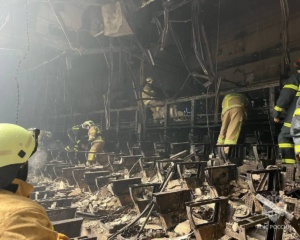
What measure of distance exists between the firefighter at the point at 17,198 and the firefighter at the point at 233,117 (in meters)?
4.13

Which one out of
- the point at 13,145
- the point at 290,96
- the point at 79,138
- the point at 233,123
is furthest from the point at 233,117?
the point at 79,138

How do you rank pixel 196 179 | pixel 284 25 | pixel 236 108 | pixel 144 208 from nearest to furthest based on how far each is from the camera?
pixel 144 208 → pixel 196 179 → pixel 284 25 → pixel 236 108

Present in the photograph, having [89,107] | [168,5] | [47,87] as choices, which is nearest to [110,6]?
[168,5]

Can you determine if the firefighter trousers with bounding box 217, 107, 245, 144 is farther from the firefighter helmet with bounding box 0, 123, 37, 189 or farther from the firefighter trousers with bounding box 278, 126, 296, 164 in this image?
the firefighter helmet with bounding box 0, 123, 37, 189

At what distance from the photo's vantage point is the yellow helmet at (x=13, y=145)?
4.80 ft

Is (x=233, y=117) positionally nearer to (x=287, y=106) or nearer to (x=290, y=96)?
(x=287, y=106)

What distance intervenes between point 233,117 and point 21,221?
15.1ft

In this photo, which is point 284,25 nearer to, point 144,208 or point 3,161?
point 144,208

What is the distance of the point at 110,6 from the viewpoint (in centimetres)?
754

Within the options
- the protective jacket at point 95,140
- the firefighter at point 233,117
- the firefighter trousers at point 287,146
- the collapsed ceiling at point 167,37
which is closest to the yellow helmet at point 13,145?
the firefighter trousers at point 287,146

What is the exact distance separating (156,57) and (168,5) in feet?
6.69

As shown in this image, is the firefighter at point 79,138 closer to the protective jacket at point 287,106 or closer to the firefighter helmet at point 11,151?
the protective jacket at point 287,106

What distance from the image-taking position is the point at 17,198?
1.35 meters

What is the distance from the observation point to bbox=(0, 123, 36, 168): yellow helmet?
4.80 feet
